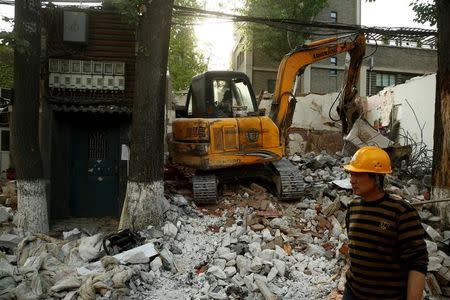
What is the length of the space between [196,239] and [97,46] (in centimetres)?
502

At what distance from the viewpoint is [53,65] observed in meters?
8.75

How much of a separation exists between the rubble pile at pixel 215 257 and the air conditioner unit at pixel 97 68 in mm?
3220

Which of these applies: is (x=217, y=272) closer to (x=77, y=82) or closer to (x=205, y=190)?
(x=205, y=190)

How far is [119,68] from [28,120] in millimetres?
2432

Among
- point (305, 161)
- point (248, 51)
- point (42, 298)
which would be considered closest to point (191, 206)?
point (42, 298)

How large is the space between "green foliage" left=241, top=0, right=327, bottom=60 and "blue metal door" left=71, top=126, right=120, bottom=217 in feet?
Answer: 43.7

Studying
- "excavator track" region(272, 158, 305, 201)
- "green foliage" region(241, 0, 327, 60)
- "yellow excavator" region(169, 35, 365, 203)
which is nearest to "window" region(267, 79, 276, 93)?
"green foliage" region(241, 0, 327, 60)

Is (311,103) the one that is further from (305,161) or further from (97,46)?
(97,46)

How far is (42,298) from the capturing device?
4.99m

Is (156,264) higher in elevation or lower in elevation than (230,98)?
lower

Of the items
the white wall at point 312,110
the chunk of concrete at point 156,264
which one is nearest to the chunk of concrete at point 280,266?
the chunk of concrete at point 156,264

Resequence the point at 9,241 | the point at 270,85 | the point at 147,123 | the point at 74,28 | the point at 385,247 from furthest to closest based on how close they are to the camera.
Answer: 1. the point at 270,85
2. the point at 74,28
3. the point at 147,123
4. the point at 9,241
5. the point at 385,247

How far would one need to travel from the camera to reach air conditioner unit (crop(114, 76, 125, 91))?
8906mm

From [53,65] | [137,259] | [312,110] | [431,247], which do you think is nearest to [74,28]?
[53,65]
